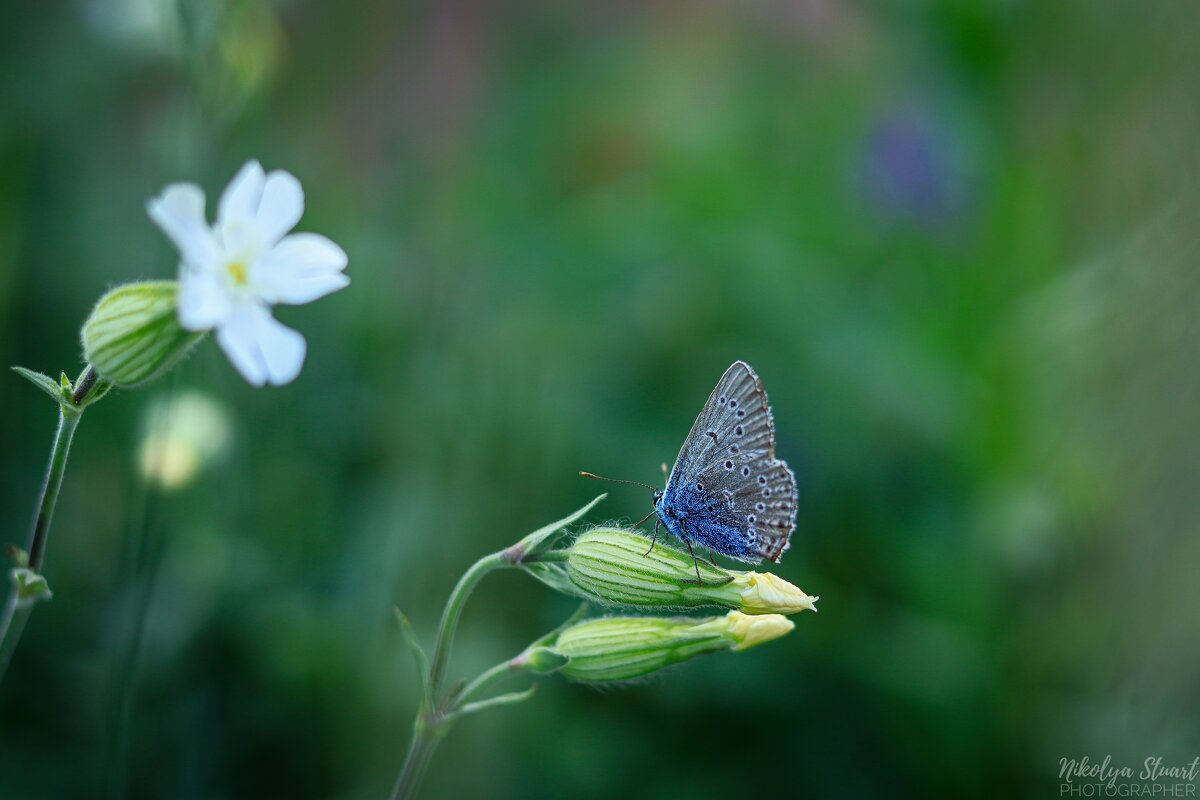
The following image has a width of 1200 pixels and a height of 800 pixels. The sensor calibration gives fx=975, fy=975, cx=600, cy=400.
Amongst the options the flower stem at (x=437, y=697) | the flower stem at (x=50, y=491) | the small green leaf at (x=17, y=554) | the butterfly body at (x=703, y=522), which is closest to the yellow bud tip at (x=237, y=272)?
the flower stem at (x=50, y=491)

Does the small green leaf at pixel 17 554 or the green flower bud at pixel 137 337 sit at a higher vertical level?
the green flower bud at pixel 137 337

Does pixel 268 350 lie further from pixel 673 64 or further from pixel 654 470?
pixel 673 64

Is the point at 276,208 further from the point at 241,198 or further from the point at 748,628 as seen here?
the point at 748,628

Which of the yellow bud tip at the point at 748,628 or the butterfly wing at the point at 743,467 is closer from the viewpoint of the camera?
the yellow bud tip at the point at 748,628

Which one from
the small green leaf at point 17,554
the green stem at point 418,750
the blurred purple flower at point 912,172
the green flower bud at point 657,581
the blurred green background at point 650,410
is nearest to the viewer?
the small green leaf at point 17,554

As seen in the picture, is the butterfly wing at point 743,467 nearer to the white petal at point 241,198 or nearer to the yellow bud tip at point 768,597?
the yellow bud tip at point 768,597

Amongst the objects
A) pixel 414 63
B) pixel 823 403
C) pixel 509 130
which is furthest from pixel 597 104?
pixel 823 403

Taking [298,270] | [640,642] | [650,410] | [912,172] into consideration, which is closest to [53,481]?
[298,270]
